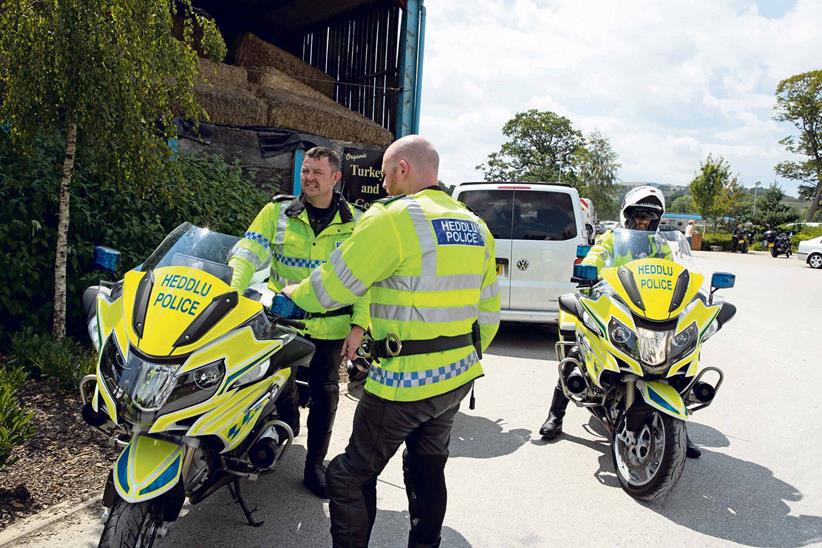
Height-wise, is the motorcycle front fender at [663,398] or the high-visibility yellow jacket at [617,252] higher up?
the high-visibility yellow jacket at [617,252]

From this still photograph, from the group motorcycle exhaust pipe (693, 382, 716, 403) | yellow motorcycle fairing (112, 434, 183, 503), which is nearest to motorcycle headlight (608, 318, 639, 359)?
motorcycle exhaust pipe (693, 382, 716, 403)

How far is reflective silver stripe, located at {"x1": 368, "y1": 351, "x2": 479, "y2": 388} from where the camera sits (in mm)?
2420

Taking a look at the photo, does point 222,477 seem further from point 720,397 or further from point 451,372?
point 720,397

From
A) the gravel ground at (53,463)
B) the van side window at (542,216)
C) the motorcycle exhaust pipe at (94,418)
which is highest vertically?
the van side window at (542,216)

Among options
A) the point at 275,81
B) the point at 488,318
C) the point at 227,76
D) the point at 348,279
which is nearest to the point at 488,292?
the point at 488,318

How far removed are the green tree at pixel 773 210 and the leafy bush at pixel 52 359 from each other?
4413 centimetres

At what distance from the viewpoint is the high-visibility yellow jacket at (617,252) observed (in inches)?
171

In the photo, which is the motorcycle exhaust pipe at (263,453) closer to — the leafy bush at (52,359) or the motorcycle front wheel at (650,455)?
the motorcycle front wheel at (650,455)

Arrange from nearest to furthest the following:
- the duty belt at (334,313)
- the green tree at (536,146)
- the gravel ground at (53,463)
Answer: the gravel ground at (53,463) → the duty belt at (334,313) → the green tree at (536,146)

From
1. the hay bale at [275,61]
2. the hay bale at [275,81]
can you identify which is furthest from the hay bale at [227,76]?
the hay bale at [275,61]

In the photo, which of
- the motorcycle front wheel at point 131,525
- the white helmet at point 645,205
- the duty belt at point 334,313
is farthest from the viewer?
the white helmet at point 645,205

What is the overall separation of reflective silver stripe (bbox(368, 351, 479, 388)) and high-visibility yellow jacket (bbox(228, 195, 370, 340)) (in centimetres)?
99

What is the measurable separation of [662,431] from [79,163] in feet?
17.8

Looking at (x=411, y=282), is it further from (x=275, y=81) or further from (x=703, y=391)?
(x=275, y=81)
